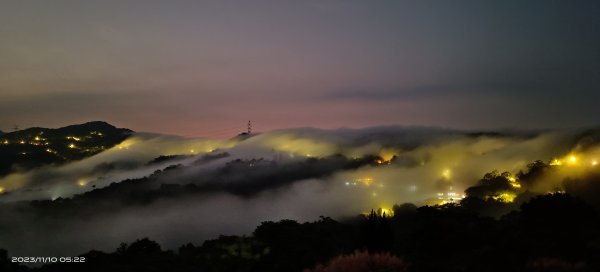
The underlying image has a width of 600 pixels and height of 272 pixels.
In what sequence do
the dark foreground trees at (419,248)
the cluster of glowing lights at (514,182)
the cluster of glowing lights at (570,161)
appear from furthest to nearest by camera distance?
the cluster of glowing lights at (570,161) < the cluster of glowing lights at (514,182) < the dark foreground trees at (419,248)

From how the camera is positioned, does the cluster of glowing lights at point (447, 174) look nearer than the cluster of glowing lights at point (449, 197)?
No

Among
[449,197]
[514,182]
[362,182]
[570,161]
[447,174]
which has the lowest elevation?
[449,197]

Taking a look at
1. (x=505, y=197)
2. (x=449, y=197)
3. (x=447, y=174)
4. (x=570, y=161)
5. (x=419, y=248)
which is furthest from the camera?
(x=447, y=174)

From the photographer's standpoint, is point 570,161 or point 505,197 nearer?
point 505,197

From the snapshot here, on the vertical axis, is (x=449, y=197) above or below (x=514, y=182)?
below

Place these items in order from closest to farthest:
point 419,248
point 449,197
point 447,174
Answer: point 419,248, point 449,197, point 447,174

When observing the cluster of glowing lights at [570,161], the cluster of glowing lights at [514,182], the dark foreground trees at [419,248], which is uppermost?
the cluster of glowing lights at [570,161]

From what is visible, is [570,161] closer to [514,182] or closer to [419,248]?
[514,182]

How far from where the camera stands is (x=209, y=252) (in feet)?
100

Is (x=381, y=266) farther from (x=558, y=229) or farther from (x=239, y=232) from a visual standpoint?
(x=239, y=232)

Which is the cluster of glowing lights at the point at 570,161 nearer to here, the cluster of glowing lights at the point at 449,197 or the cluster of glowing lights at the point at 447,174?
the cluster of glowing lights at the point at 449,197

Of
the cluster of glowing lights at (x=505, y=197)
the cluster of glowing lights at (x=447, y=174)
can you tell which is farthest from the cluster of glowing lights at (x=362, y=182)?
the cluster of glowing lights at (x=505, y=197)

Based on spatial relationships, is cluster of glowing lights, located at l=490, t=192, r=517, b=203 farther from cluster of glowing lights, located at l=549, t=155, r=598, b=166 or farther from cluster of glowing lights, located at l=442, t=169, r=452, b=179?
cluster of glowing lights, located at l=442, t=169, r=452, b=179

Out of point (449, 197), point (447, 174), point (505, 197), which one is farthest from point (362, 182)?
point (505, 197)
